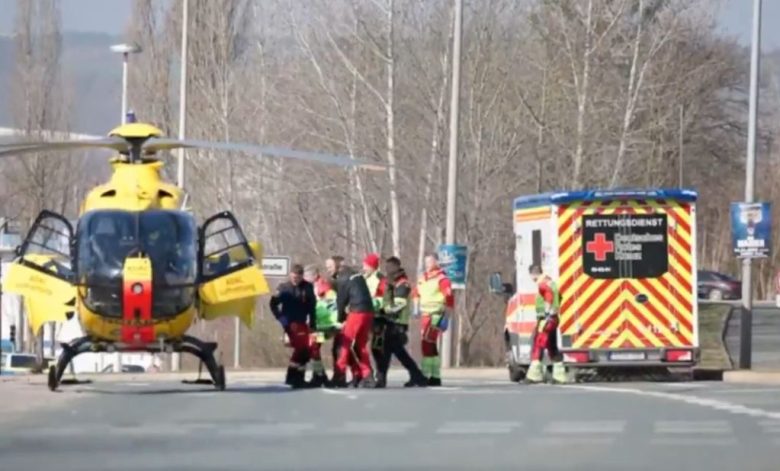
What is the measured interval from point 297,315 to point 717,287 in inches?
1787

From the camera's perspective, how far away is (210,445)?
17.8m

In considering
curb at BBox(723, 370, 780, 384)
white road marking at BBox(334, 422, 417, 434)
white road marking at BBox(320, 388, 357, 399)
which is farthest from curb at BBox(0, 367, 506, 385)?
white road marking at BBox(334, 422, 417, 434)

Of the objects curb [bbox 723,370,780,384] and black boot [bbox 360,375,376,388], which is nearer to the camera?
black boot [bbox 360,375,376,388]

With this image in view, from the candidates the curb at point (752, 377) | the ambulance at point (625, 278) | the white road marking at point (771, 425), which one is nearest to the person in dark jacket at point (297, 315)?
the ambulance at point (625, 278)

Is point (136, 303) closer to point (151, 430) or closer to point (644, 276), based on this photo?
point (151, 430)

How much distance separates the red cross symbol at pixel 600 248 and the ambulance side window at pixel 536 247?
86 cm

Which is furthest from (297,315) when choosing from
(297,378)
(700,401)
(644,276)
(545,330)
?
(700,401)

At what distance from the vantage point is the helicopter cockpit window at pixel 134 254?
26219 millimetres

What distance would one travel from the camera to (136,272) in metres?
26.1

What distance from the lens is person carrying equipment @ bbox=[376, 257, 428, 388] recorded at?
28266 millimetres

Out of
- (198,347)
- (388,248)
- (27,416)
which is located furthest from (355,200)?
(27,416)

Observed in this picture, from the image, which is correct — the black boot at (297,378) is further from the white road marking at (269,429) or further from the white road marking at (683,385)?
the white road marking at (269,429)

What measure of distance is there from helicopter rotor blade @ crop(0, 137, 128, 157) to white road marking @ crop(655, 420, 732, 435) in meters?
8.76

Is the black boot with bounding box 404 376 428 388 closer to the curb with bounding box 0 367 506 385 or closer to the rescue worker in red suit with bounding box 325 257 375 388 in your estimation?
the rescue worker in red suit with bounding box 325 257 375 388
